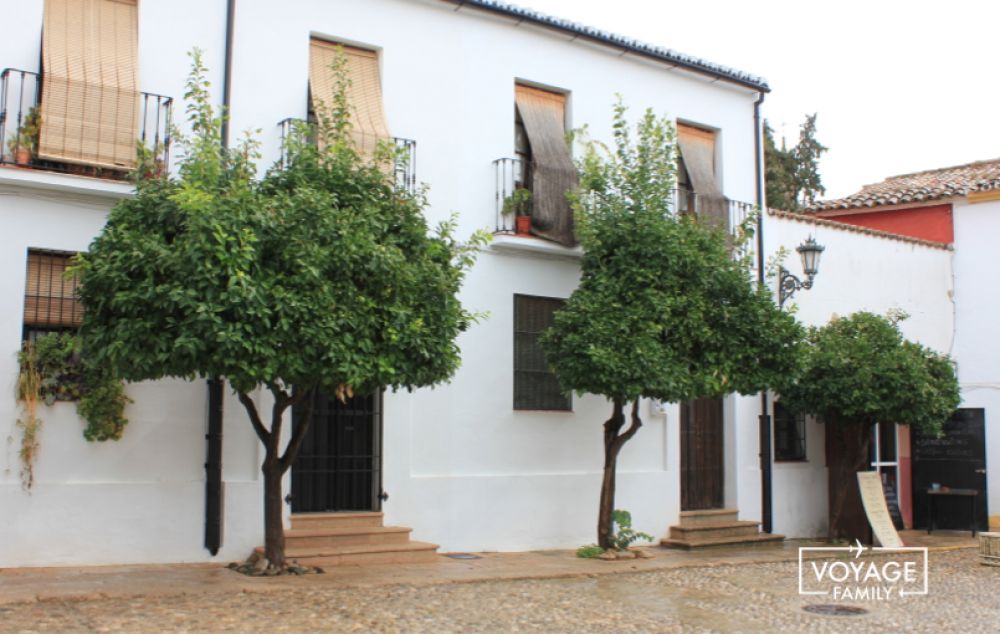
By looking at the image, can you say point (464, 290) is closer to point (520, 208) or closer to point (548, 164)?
point (520, 208)

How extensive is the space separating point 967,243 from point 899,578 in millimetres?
8670

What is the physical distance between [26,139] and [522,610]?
626 centimetres

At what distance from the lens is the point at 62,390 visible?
1002 centimetres

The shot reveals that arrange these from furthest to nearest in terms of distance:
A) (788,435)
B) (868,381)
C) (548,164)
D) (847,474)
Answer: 1. (788,435)
2. (847,474)
3. (868,381)
4. (548,164)

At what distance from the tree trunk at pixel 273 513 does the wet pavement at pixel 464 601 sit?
13.9 inches

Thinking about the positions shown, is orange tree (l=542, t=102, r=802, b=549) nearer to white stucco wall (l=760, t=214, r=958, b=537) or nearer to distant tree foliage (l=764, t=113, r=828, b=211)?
white stucco wall (l=760, t=214, r=958, b=537)

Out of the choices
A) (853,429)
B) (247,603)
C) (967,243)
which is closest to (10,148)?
(247,603)

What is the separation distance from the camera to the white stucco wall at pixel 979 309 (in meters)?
18.0

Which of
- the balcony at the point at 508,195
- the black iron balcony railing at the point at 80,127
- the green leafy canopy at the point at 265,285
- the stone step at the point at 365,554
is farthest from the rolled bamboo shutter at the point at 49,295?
the balcony at the point at 508,195

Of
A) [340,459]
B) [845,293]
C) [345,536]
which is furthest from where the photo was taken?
[845,293]

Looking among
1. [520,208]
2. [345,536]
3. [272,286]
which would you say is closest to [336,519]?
[345,536]

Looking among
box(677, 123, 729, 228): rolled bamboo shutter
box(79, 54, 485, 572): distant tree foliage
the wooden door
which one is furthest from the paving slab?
box(677, 123, 729, 228): rolled bamboo shutter

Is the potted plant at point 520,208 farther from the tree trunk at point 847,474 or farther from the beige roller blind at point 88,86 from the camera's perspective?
the tree trunk at point 847,474

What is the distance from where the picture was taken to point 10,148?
992 cm
